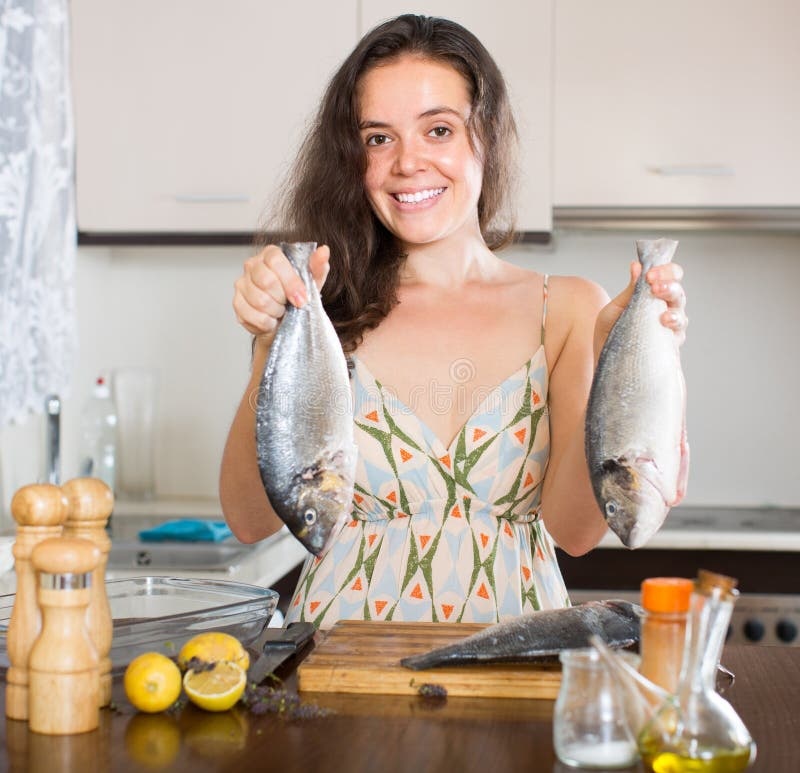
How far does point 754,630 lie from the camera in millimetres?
2490

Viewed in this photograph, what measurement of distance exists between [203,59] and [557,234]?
0.96m

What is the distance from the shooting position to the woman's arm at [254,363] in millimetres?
1133

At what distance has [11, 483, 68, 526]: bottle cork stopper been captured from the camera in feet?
3.31

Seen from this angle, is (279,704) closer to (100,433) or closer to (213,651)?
(213,651)

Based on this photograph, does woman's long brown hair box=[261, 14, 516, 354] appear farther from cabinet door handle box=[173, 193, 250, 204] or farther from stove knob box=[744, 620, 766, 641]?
stove knob box=[744, 620, 766, 641]

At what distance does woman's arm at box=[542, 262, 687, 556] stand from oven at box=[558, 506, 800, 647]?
98 centimetres

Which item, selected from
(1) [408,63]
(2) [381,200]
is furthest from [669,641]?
(1) [408,63]

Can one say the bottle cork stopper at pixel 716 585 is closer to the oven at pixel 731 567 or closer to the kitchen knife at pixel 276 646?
the kitchen knife at pixel 276 646

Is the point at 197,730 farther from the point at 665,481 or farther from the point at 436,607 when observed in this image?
the point at 436,607

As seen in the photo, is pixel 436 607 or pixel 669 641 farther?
pixel 436 607

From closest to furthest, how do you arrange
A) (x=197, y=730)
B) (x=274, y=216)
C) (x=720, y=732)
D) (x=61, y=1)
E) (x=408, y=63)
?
(x=720, y=732), (x=197, y=730), (x=408, y=63), (x=274, y=216), (x=61, y=1)

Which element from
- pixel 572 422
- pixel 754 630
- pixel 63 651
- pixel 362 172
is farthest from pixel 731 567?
→ pixel 63 651

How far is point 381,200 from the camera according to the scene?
5.05ft

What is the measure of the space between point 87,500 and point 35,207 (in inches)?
61.6
